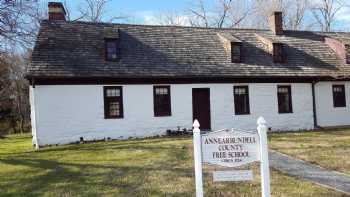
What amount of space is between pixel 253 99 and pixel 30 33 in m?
12.0

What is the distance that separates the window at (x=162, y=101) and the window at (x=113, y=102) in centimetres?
171

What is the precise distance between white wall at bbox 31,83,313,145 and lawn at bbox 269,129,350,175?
4382 mm

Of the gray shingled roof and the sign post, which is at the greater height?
the gray shingled roof

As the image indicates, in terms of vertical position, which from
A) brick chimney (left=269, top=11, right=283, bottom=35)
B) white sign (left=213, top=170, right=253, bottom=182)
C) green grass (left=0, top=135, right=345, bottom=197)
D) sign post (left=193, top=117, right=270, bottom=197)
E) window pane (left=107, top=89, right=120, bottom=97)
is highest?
brick chimney (left=269, top=11, right=283, bottom=35)

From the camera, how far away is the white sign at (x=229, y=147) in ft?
27.9

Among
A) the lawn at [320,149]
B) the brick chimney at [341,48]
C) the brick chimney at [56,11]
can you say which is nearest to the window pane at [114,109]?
the brick chimney at [56,11]

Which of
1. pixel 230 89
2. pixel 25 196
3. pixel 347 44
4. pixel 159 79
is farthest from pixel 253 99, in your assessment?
pixel 25 196

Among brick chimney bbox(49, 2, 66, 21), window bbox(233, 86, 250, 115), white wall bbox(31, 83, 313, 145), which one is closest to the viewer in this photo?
white wall bbox(31, 83, 313, 145)

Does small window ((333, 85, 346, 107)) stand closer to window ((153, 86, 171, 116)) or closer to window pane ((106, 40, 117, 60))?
window ((153, 86, 171, 116))

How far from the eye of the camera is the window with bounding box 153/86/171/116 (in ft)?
77.8

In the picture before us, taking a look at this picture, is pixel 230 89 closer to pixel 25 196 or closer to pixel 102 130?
pixel 102 130

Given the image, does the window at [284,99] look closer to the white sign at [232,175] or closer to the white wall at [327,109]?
the white wall at [327,109]

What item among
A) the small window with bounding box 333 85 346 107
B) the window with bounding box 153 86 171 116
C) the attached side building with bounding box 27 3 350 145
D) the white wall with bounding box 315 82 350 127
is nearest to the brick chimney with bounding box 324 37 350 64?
the attached side building with bounding box 27 3 350 145

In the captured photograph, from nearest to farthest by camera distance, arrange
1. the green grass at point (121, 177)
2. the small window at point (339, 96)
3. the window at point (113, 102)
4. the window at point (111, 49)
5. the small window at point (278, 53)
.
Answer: the green grass at point (121, 177), the window at point (113, 102), the window at point (111, 49), the small window at point (278, 53), the small window at point (339, 96)
